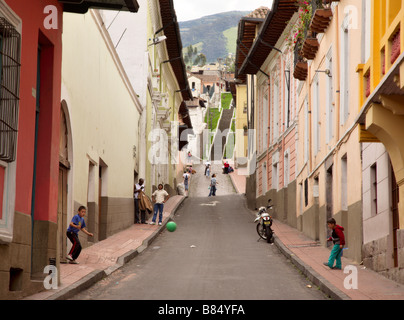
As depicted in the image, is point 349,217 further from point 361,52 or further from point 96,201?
point 96,201

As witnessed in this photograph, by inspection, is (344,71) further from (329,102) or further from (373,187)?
(373,187)

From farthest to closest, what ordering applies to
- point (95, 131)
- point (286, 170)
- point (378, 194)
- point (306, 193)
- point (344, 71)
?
point (286, 170), point (306, 193), point (95, 131), point (344, 71), point (378, 194)

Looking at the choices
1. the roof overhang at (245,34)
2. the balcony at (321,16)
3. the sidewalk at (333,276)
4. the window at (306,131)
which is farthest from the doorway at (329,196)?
the roof overhang at (245,34)

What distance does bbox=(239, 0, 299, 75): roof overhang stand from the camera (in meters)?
27.4

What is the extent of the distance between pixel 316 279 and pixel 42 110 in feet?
18.6

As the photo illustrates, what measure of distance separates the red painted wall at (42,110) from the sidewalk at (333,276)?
482cm

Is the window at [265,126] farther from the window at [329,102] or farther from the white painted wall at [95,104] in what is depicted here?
the window at [329,102]

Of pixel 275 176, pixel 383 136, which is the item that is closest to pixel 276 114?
pixel 275 176

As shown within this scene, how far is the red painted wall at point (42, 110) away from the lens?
1014cm

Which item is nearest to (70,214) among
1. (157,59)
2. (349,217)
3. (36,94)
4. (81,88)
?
(81,88)

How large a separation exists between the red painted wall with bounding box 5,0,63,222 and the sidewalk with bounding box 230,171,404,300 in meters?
4.82

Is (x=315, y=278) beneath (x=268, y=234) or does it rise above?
beneath

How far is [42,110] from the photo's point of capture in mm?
11742

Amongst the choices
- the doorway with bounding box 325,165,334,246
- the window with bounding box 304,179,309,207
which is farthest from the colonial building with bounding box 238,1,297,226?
the doorway with bounding box 325,165,334,246
